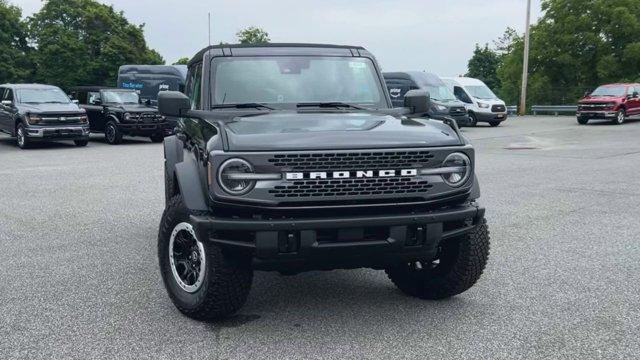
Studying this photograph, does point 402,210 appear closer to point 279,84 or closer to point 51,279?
point 279,84

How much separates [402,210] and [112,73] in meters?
54.0

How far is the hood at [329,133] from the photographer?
3932 mm

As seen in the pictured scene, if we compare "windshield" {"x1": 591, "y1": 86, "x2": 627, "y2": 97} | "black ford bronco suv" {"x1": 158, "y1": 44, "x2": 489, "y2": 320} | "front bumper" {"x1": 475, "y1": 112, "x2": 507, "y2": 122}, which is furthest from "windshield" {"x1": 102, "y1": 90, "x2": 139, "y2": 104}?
"windshield" {"x1": 591, "y1": 86, "x2": 627, "y2": 97}

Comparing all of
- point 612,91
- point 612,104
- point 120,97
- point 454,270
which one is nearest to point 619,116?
point 612,104

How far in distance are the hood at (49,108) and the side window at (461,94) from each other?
50.1ft

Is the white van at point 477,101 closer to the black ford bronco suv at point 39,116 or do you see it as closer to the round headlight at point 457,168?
the black ford bronco suv at point 39,116

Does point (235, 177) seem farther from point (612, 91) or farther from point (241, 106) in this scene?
point (612, 91)

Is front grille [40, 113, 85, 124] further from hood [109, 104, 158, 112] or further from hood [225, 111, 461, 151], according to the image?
hood [225, 111, 461, 151]

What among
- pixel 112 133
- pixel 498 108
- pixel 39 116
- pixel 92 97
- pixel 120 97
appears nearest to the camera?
pixel 39 116

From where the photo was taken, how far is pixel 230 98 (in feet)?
16.9

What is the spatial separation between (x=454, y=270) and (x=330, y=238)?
3.71ft

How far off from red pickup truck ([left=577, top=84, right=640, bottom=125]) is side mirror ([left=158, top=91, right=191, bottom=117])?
84.6 ft

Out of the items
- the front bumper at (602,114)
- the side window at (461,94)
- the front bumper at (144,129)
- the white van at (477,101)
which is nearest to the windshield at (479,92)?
the white van at (477,101)

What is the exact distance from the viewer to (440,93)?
25.1 metres
